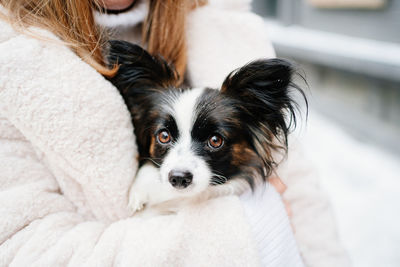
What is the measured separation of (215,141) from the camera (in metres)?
1.54

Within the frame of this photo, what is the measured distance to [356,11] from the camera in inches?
173

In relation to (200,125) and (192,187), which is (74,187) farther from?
(200,125)

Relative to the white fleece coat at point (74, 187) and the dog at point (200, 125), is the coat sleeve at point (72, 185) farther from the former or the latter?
the dog at point (200, 125)

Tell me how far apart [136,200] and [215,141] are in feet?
1.39

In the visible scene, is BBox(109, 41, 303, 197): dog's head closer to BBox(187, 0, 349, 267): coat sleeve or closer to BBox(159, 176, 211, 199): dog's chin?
BBox(159, 176, 211, 199): dog's chin

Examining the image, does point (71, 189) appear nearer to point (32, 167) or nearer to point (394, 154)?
point (32, 167)

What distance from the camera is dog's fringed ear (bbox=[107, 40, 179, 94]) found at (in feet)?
4.76

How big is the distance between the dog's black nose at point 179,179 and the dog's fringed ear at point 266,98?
40 centimetres

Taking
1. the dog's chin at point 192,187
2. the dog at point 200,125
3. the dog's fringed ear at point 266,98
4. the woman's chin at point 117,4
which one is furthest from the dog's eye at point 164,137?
the woman's chin at point 117,4

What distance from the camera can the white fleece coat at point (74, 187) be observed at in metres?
1.15

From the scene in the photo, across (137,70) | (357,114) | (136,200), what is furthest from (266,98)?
(357,114)

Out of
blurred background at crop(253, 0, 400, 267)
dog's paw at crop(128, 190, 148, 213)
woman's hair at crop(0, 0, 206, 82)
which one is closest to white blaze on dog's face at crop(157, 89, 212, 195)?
dog's paw at crop(128, 190, 148, 213)

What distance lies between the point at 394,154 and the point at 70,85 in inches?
148

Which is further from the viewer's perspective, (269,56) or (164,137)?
(269,56)
